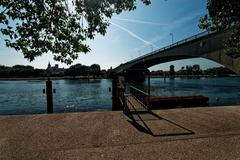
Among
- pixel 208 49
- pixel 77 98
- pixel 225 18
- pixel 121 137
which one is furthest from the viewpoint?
pixel 77 98

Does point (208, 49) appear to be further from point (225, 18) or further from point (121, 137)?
point (121, 137)

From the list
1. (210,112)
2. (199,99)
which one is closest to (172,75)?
(199,99)

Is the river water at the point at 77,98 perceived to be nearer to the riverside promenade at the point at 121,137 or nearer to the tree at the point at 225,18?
the riverside promenade at the point at 121,137

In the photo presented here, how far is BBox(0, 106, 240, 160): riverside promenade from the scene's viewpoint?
539 centimetres

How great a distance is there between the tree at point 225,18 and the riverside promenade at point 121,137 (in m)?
3.39

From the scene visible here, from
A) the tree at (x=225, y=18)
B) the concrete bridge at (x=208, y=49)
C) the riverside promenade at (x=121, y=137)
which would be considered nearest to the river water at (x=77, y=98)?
the concrete bridge at (x=208, y=49)

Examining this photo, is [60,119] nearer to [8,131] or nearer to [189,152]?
[8,131]

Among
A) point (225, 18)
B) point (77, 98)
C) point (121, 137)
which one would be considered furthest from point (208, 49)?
point (77, 98)

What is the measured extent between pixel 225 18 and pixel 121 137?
6.30m

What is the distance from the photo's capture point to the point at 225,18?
8.21 meters

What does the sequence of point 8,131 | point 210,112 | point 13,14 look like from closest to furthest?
point 13,14 < point 8,131 < point 210,112

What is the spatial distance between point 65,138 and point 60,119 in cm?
288

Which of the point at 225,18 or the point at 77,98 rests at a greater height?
the point at 225,18

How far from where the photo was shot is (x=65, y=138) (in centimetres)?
675
